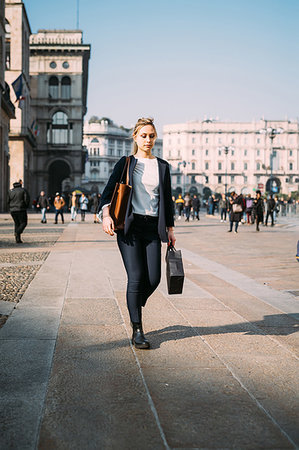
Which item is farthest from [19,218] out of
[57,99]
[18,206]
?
[57,99]

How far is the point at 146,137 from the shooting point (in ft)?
14.1

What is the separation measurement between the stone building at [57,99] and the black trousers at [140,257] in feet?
184

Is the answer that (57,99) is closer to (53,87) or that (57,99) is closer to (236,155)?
(53,87)

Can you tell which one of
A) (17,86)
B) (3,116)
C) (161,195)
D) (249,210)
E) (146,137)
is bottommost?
(249,210)

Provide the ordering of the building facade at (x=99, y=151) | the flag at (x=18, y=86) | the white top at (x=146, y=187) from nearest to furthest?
1. the white top at (x=146, y=187)
2. the flag at (x=18, y=86)
3. the building facade at (x=99, y=151)

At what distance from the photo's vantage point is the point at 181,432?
2.69 metres

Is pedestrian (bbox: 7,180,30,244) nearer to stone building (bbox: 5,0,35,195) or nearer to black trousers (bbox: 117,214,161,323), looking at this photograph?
black trousers (bbox: 117,214,161,323)

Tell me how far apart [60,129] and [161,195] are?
58291mm

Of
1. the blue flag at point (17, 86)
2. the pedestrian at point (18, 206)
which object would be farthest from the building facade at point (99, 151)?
the pedestrian at point (18, 206)

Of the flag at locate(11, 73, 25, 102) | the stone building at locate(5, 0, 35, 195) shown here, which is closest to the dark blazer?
the flag at locate(11, 73, 25, 102)

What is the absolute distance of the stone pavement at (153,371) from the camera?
8.78 ft

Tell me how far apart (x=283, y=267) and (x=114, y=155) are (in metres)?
131

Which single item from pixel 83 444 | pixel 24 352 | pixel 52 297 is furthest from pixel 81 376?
pixel 52 297

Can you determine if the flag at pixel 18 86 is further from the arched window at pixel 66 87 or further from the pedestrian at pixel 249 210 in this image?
the arched window at pixel 66 87
